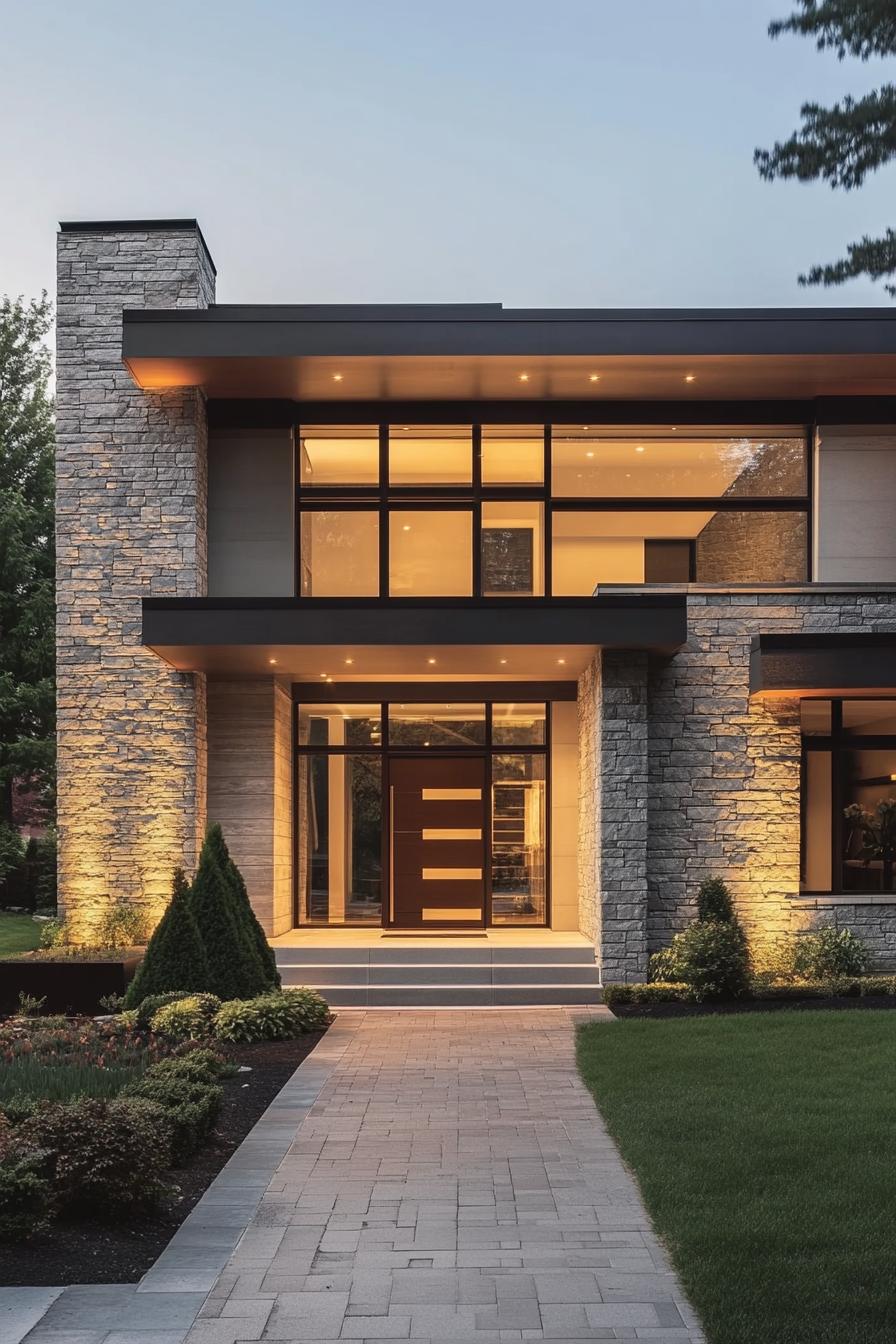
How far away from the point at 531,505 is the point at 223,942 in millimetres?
6721

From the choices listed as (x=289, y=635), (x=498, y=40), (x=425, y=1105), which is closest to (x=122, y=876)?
(x=289, y=635)

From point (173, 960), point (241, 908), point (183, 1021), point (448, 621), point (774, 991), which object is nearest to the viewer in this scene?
point (183, 1021)

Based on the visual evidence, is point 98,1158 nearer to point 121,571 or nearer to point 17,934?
point 121,571

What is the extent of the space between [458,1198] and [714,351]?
1030cm

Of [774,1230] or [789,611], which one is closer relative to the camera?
[774,1230]

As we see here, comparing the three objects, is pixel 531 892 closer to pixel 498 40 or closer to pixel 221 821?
pixel 221 821

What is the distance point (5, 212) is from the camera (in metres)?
106

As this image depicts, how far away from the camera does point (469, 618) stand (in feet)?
43.2

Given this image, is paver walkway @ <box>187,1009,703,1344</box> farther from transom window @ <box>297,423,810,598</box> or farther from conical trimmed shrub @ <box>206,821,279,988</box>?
transom window @ <box>297,423,810,598</box>

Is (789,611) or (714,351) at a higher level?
(714,351)

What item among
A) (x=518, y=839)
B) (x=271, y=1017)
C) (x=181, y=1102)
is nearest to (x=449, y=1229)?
(x=181, y=1102)

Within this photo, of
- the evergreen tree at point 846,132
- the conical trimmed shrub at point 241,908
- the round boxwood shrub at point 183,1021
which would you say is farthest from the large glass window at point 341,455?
the evergreen tree at point 846,132

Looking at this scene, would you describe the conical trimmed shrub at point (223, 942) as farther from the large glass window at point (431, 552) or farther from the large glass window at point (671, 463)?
the large glass window at point (671, 463)

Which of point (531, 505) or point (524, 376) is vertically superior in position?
point (524, 376)
